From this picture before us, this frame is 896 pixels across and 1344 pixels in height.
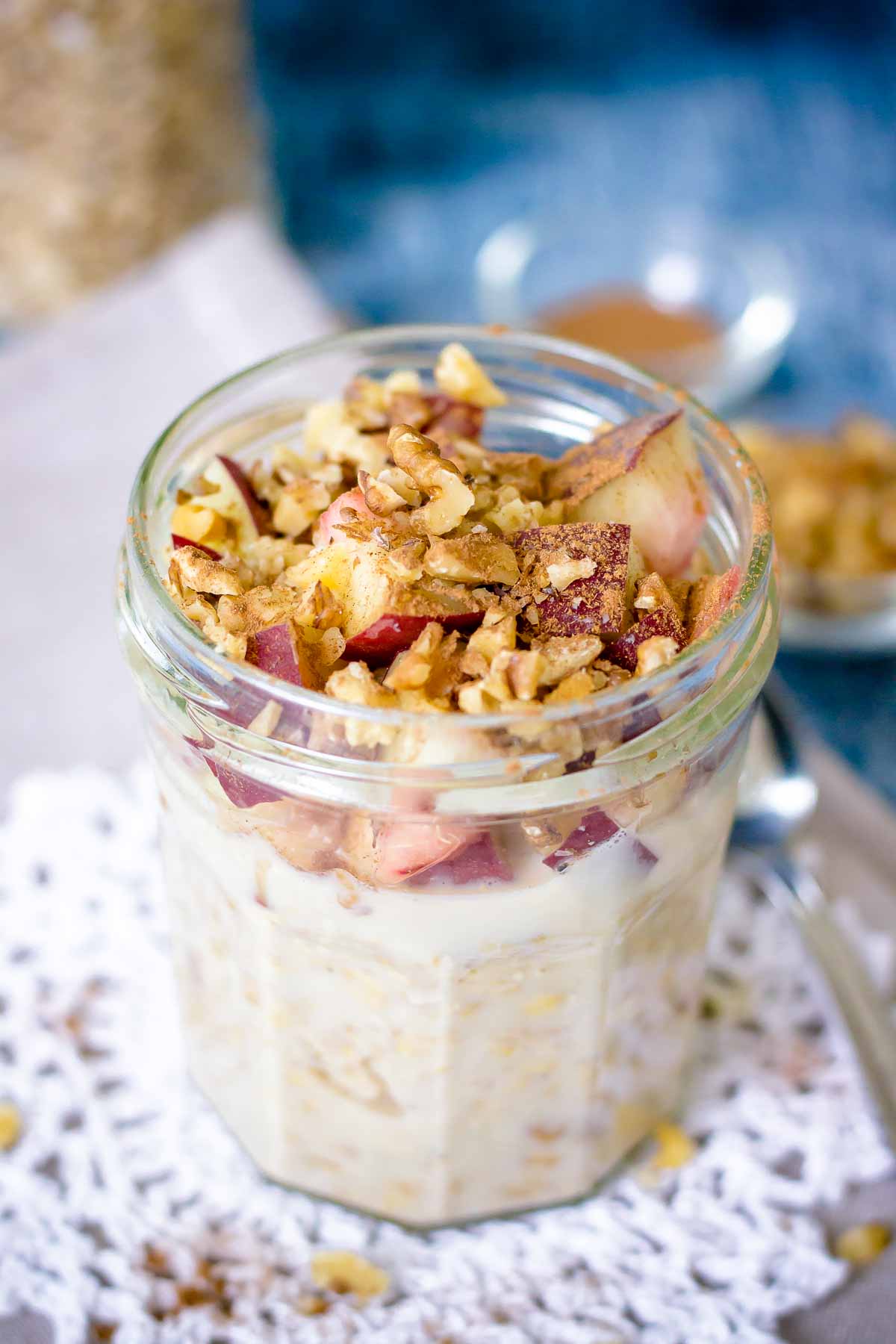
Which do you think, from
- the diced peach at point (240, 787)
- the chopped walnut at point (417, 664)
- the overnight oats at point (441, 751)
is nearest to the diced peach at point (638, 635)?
the overnight oats at point (441, 751)

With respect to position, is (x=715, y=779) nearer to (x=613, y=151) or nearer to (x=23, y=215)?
(x=23, y=215)

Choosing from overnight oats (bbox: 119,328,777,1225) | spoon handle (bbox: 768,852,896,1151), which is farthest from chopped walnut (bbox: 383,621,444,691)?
spoon handle (bbox: 768,852,896,1151)

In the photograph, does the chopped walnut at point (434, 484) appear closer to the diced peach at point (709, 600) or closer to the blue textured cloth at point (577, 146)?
the diced peach at point (709, 600)

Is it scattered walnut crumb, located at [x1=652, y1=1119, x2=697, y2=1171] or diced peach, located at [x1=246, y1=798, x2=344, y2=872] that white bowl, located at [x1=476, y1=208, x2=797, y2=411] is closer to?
scattered walnut crumb, located at [x1=652, y1=1119, x2=697, y2=1171]

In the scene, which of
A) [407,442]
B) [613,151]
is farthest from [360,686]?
[613,151]

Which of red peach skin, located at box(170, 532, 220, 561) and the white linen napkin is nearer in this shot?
red peach skin, located at box(170, 532, 220, 561)
